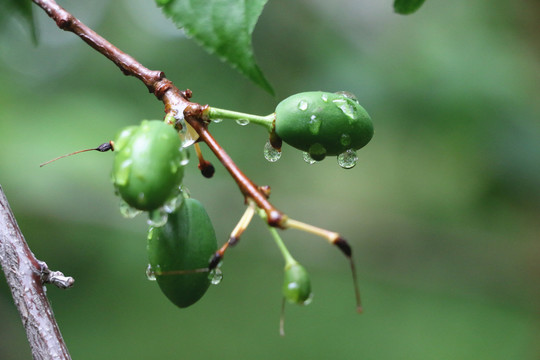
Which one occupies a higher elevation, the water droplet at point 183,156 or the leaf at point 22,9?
the water droplet at point 183,156

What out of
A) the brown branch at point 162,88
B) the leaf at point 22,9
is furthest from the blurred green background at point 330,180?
the brown branch at point 162,88

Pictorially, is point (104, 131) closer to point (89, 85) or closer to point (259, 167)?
point (89, 85)

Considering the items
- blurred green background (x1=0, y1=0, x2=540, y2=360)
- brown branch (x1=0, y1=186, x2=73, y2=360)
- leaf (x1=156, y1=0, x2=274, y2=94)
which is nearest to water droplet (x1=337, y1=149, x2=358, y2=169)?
leaf (x1=156, y1=0, x2=274, y2=94)

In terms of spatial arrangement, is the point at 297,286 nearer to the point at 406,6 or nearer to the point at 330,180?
the point at 406,6

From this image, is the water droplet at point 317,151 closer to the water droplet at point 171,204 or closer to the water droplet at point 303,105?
the water droplet at point 303,105

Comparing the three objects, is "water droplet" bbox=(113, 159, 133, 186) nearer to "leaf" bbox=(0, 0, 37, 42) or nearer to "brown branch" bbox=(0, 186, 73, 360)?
"brown branch" bbox=(0, 186, 73, 360)

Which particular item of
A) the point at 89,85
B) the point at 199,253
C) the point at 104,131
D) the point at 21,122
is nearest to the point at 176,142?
the point at 199,253
